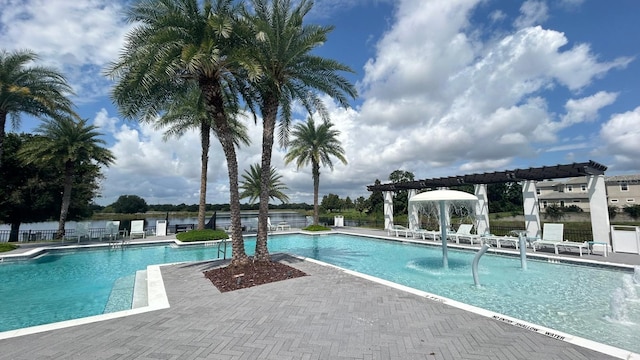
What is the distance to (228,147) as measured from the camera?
28.5ft

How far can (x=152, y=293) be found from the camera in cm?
673

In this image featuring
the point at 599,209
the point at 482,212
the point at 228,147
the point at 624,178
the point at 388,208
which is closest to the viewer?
the point at 228,147

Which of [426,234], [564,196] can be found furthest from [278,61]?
[564,196]

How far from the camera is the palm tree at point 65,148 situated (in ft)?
56.1

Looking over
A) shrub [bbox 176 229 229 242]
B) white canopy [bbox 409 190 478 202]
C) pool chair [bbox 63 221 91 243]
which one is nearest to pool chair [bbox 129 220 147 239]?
pool chair [bbox 63 221 91 243]

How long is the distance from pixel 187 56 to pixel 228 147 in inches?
105

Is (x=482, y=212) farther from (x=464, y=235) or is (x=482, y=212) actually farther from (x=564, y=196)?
(x=564, y=196)

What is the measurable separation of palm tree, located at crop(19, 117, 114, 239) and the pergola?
21.5 meters

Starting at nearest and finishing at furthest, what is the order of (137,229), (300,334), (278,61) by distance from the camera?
(300,334), (278,61), (137,229)

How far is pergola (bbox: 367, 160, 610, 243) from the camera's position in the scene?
11773 mm

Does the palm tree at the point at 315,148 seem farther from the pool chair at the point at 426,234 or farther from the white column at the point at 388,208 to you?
the pool chair at the point at 426,234

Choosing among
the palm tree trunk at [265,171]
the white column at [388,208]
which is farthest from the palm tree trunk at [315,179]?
Result: the palm tree trunk at [265,171]

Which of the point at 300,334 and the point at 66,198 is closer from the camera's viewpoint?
the point at 300,334

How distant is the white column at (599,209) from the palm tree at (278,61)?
11413 millimetres
